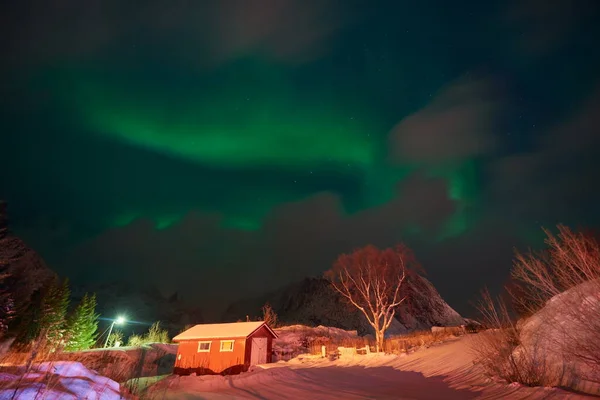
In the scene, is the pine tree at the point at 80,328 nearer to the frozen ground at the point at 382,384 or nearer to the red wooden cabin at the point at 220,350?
the red wooden cabin at the point at 220,350

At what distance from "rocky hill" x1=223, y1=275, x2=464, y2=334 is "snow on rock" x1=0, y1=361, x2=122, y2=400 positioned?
99.7 meters

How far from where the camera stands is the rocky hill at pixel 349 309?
356 ft

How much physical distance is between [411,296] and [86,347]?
4218 inches

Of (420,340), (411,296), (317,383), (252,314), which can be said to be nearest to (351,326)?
(411,296)

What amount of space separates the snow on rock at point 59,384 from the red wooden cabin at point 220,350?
24756mm

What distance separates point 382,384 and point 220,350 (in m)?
18.5

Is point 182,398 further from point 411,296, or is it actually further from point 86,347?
point 411,296

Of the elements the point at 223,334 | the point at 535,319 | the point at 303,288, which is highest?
the point at 303,288

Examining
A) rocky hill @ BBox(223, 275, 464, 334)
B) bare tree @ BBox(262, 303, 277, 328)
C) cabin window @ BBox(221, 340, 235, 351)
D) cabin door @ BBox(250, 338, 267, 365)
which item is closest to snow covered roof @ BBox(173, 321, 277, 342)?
cabin window @ BBox(221, 340, 235, 351)

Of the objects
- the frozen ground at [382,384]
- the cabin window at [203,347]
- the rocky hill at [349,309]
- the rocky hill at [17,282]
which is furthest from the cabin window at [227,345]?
the rocky hill at [349,309]

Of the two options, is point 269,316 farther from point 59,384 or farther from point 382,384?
point 59,384

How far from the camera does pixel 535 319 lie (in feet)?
47.9

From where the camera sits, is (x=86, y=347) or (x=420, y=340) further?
(x=86, y=347)

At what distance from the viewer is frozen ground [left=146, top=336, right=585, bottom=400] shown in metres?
12.9
